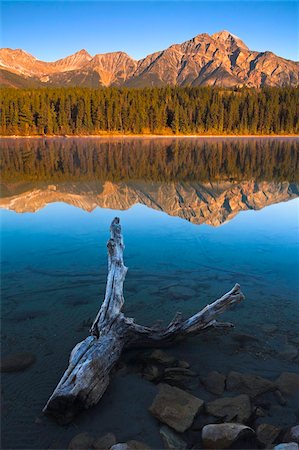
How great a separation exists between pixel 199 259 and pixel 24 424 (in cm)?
871

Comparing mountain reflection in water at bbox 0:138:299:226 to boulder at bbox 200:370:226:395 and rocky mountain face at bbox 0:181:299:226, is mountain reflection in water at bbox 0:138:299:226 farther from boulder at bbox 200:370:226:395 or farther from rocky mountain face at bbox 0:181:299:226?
boulder at bbox 200:370:226:395

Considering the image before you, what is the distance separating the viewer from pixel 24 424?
247 inches

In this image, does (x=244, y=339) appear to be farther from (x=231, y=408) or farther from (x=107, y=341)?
(x=107, y=341)

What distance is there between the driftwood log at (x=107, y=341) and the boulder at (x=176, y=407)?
1.02 metres

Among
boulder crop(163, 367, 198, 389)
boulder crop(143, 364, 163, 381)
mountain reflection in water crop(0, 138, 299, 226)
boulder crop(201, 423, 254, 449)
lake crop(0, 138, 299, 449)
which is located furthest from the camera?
mountain reflection in water crop(0, 138, 299, 226)

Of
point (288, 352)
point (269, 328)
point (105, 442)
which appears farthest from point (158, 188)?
point (105, 442)

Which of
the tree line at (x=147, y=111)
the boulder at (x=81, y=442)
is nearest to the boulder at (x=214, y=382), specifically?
the boulder at (x=81, y=442)

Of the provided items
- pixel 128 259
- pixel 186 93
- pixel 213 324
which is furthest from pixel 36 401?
pixel 186 93

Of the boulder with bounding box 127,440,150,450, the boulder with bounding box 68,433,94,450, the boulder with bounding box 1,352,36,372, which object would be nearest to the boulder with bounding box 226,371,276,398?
the boulder with bounding box 127,440,150,450

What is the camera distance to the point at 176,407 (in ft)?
21.2

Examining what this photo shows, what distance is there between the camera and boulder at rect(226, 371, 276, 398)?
7.07 m

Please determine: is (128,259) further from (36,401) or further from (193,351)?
(36,401)

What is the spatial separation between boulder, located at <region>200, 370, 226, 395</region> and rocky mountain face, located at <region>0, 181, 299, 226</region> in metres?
11.5

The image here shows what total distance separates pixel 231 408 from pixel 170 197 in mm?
18599
